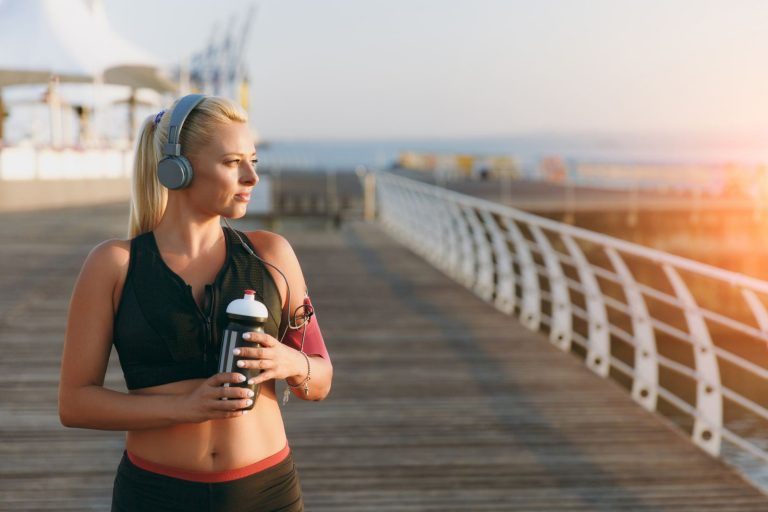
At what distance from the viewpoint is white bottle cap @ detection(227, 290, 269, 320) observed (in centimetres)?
139

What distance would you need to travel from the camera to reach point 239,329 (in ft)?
4.55

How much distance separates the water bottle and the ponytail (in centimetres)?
24

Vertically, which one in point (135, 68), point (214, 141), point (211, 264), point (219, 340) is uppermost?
point (135, 68)

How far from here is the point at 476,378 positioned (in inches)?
225

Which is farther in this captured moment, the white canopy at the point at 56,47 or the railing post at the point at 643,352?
the white canopy at the point at 56,47

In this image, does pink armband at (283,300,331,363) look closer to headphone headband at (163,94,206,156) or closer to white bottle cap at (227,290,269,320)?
white bottle cap at (227,290,269,320)

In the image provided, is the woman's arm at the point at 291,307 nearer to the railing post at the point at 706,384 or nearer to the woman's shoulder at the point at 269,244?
the woman's shoulder at the point at 269,244

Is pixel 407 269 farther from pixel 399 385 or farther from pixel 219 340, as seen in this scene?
pixel 219 340

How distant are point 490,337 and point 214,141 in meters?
5.70

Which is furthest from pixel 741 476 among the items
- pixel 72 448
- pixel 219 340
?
pixel 219 340

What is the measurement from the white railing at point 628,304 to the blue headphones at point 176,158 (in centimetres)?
241

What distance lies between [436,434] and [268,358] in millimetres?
3184

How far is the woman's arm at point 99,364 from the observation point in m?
1.48

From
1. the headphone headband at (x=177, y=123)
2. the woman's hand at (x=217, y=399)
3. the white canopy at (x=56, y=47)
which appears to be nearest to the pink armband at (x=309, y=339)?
the woman's hand at (x=217, y=399)
